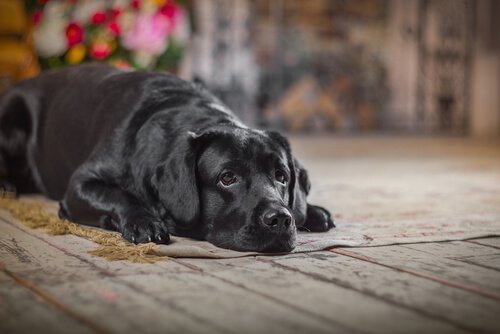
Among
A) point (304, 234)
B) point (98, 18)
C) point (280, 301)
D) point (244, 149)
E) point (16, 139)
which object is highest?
point (98, 18)

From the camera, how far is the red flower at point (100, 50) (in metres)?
5.10

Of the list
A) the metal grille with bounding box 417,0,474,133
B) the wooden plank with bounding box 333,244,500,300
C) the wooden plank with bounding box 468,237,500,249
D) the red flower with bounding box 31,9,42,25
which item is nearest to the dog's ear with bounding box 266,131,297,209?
the wooden plank with bounding box 333,244,500,300

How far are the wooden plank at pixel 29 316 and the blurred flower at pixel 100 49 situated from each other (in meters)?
3.52

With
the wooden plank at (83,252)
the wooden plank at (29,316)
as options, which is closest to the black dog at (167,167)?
the wooden plank at (83,252)

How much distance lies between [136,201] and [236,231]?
0.50 m

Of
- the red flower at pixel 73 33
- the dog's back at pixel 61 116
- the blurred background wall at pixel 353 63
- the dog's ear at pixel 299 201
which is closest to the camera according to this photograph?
the dog's ear at pixel 299 201

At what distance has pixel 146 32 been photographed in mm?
5109

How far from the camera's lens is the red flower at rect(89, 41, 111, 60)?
201 inches

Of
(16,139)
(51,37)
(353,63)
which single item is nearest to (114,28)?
(51,37)

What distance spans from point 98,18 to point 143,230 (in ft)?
9.68

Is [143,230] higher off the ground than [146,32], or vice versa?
Answer: [146,32]

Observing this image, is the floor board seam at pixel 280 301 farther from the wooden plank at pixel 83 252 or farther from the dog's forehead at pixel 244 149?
the dog's forehead at pixel 244 149

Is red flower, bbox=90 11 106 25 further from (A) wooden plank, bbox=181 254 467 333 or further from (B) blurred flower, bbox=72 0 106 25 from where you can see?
(A) wooden plank, bbox=181 254 467 333

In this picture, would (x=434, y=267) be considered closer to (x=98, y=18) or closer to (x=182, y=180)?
(x=182, y=180)
